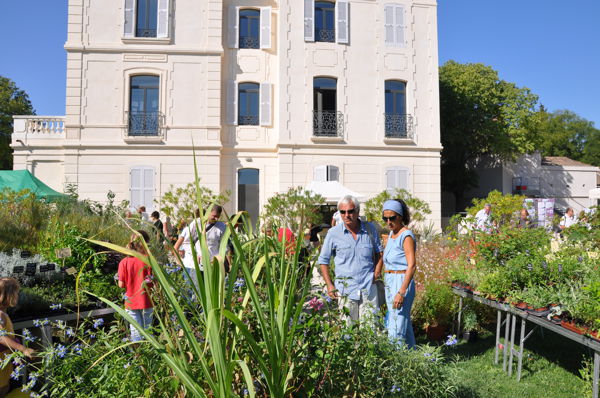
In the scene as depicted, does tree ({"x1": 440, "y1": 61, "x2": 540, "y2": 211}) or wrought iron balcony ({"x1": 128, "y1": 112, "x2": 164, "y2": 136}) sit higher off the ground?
tree ({"x1": 440, "y1": 61, "x2": 540, "y2": 211})

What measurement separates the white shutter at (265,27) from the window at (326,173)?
5.07 m

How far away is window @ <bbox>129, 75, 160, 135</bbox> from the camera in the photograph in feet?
51.1

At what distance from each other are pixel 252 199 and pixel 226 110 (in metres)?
3.41

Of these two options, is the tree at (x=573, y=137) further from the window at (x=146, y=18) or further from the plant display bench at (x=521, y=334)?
the plant display bench at (x=521, y=334)

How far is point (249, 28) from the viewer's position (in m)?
16.8

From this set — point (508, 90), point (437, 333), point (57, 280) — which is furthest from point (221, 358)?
point (508, 90)

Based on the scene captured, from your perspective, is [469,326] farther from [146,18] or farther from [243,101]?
[146,18]

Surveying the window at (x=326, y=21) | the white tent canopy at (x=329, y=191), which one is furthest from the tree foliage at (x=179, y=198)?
the window at (x=326, y=21)

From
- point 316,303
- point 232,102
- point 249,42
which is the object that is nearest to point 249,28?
point 249,42

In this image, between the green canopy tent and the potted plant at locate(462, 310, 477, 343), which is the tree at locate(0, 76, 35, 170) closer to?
the green canopy tent

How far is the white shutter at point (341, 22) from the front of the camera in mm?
16359

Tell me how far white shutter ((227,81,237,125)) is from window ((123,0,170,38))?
2.79 m

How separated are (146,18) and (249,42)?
12.2ft

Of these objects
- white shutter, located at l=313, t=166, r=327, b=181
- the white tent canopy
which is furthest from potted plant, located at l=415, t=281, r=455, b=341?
white shutter, located at l=313, t=166, r=327, b=181
